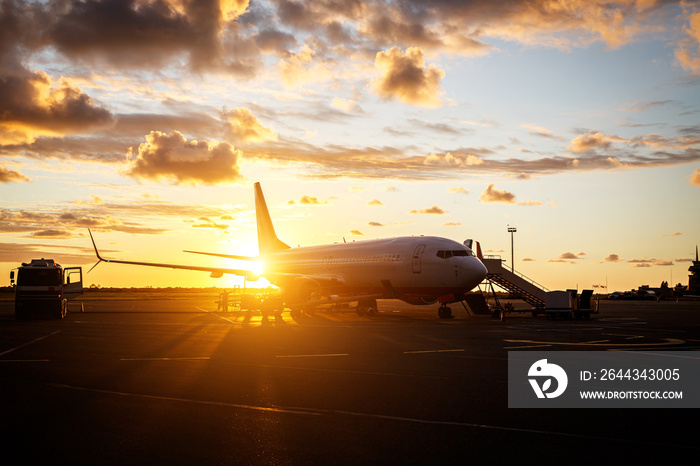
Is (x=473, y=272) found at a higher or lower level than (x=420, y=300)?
higher

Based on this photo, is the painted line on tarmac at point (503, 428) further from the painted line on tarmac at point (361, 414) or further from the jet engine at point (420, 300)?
the jet engine at point (420, 300)

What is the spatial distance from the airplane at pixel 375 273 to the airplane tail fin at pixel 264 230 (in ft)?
28.8

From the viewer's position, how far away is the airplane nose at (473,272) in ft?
126

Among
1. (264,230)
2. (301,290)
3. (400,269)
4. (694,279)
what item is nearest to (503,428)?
(400,269)

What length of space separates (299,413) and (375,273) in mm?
33112

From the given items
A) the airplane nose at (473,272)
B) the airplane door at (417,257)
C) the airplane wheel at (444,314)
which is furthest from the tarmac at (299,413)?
the airplane wheel at (444,314)

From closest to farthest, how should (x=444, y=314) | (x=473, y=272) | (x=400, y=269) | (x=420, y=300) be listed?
(x=473, y=272), (x=400, y=269), (x=444, y=314), (x=420, y=300)

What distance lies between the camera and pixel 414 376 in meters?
15.2

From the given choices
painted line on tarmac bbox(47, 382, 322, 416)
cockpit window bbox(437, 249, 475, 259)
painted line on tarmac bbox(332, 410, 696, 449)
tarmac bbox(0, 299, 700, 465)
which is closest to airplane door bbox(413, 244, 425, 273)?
cockpit window bbox(437, 249, 475, 259)

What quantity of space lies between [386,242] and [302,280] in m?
8.05

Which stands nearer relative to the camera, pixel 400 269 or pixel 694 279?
pixel 400 269

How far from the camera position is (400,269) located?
41688 mm

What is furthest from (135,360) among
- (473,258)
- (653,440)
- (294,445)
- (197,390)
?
(473,258)

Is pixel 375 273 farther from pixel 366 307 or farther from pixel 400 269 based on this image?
pixel 366 307
